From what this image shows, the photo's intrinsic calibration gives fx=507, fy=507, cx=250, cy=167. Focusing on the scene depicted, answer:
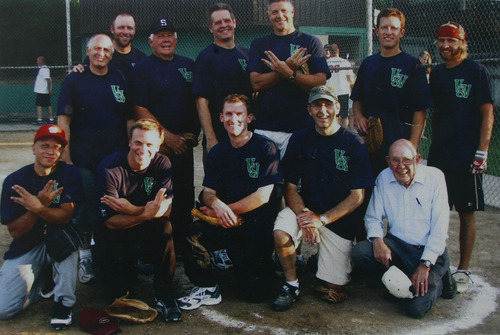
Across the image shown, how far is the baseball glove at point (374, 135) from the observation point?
4277mm

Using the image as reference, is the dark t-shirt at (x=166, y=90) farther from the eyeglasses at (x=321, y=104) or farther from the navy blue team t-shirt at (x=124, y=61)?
the eyeglasses at (x=321, y=104)

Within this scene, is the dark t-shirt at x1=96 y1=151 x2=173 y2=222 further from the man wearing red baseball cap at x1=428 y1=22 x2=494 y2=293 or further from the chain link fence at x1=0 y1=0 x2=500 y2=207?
the chain link fence at x1=0 y1=0 x2=500 y2=207

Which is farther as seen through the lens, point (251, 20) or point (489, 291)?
point (251, 20)

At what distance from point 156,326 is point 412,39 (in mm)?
12791

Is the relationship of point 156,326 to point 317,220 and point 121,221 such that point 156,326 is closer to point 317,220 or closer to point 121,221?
point 121,221

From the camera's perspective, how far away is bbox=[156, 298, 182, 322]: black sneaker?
360cm

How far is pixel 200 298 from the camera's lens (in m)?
3.87

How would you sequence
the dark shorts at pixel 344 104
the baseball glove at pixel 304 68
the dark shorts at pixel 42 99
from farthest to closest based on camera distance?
the dark shorts at pixel 42 99 → the dark shorts at pixel 344 104 → the baseball glove at pixel 304 68

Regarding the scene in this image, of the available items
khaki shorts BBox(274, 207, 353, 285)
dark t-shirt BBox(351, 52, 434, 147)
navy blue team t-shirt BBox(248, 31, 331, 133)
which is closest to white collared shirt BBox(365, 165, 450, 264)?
khaki shorts BBox(274, 207, 353, 285)

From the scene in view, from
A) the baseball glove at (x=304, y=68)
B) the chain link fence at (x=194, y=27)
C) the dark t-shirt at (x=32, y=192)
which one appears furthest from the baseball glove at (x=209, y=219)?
the chain link fence at (x=194, y=27)

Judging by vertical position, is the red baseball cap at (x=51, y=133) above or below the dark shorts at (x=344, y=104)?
below

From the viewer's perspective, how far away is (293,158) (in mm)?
4117

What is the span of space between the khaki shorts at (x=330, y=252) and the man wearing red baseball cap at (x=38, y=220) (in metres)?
1.57

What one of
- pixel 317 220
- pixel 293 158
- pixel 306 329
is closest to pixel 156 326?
pixel 306 329
